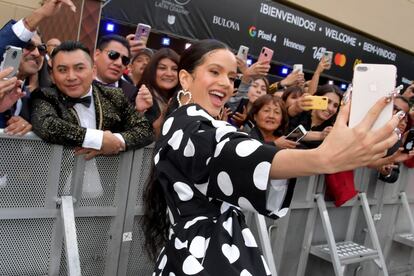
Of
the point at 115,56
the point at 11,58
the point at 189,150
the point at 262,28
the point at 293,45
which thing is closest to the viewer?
the point at 189,150

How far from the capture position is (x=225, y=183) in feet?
4.55

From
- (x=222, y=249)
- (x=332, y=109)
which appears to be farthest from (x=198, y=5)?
(x=222, y=249)

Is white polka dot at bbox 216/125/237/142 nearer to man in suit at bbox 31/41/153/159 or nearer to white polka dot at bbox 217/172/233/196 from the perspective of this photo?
white polka dot at bbox 217/172/233/196

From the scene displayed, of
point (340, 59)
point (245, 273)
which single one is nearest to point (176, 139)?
point (245, 273)

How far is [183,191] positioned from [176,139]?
177 millimetres

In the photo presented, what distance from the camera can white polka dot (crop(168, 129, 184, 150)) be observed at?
1.54 meters

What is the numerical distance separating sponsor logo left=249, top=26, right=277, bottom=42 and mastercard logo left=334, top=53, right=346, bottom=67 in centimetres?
217

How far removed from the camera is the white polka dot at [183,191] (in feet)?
5.09

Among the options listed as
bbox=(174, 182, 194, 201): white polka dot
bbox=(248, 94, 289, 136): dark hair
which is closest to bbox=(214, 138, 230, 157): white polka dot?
bbox=(174, 182, 194, 201): white polka dot

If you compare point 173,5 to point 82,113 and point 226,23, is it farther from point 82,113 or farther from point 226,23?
point 82,113

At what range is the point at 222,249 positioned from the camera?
1.53 meters

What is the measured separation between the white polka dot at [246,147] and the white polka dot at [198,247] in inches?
15.2

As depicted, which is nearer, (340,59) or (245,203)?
(245,203)

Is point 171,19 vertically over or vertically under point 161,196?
over
